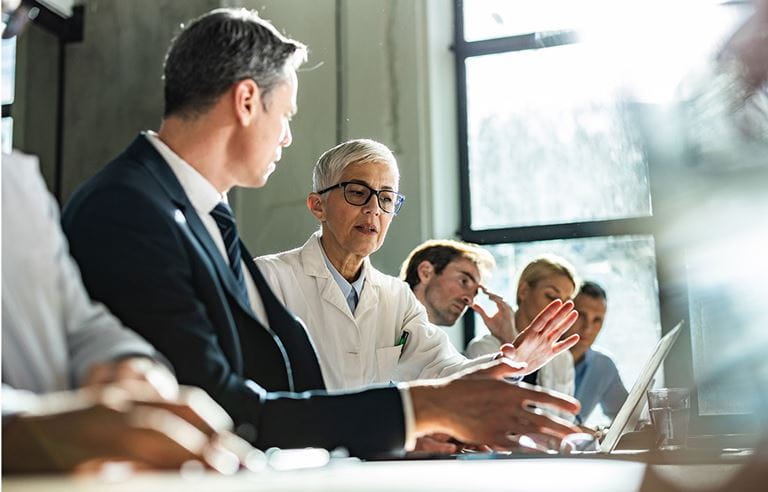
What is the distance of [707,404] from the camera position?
997 mm

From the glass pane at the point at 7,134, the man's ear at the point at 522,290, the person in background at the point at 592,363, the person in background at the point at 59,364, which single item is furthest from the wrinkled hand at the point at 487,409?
the person in background at the point at 592,363

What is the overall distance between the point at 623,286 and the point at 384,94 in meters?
0.54

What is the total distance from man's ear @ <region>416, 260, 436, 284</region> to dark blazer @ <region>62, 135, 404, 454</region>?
32 cm

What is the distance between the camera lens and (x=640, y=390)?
3.13ft

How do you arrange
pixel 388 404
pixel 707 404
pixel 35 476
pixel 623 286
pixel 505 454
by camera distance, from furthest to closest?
1. pixel 623 286
2. pixel 707 404
3. pixel 505 454
4. pixel 388 404
5. pixel 35 476

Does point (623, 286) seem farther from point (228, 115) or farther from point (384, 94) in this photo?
point (228, 115)

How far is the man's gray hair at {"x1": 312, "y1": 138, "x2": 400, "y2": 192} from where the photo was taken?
0.85m

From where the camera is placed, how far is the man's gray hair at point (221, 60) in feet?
2.22

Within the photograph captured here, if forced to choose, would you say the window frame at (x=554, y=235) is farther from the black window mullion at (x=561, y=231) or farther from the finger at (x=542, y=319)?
the finger at (x=542, y=319)

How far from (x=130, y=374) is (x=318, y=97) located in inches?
14.8

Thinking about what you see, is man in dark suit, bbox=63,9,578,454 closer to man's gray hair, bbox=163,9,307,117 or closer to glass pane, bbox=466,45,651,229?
man's gray hair, bbox=163,9,307,117

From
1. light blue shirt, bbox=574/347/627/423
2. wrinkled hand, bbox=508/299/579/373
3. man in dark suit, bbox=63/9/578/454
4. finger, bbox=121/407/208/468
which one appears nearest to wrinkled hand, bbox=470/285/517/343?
wrinkled hand, bbox=508/299/579/373

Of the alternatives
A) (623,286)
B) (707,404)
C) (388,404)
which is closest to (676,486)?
(388,404)

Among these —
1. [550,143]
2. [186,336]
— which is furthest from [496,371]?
[550,143]
